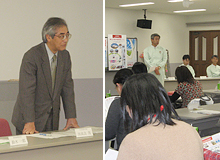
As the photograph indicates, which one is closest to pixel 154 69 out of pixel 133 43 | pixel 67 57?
pixel 133 43

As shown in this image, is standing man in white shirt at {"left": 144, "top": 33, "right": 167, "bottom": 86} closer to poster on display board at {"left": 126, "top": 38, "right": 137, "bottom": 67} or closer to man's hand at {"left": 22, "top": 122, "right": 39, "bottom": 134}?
poster on display board at {"left": 126, "top": 38, "right": 137, "bottom": 67}

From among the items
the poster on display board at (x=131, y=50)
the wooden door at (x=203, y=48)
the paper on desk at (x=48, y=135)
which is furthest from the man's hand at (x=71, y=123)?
the wooden door at (x=203, y=48)

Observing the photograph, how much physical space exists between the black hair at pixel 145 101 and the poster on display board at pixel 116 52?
7.77m

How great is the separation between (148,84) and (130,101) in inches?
5.1

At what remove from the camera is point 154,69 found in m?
7.44

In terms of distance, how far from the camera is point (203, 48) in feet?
37.9

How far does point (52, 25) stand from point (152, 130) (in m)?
1.76

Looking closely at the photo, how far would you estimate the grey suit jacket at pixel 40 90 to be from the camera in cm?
274

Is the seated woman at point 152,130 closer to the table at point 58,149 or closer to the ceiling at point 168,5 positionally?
the table at point 58,149

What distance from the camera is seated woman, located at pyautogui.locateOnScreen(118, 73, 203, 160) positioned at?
4.49 feet

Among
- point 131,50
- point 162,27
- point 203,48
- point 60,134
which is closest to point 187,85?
point 60,134

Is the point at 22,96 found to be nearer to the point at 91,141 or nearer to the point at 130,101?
the point at 91,141

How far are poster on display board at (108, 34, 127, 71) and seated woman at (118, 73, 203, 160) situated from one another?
7.78 meters

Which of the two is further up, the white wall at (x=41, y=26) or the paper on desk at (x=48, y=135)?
the white wall at (x=41, y=26)
